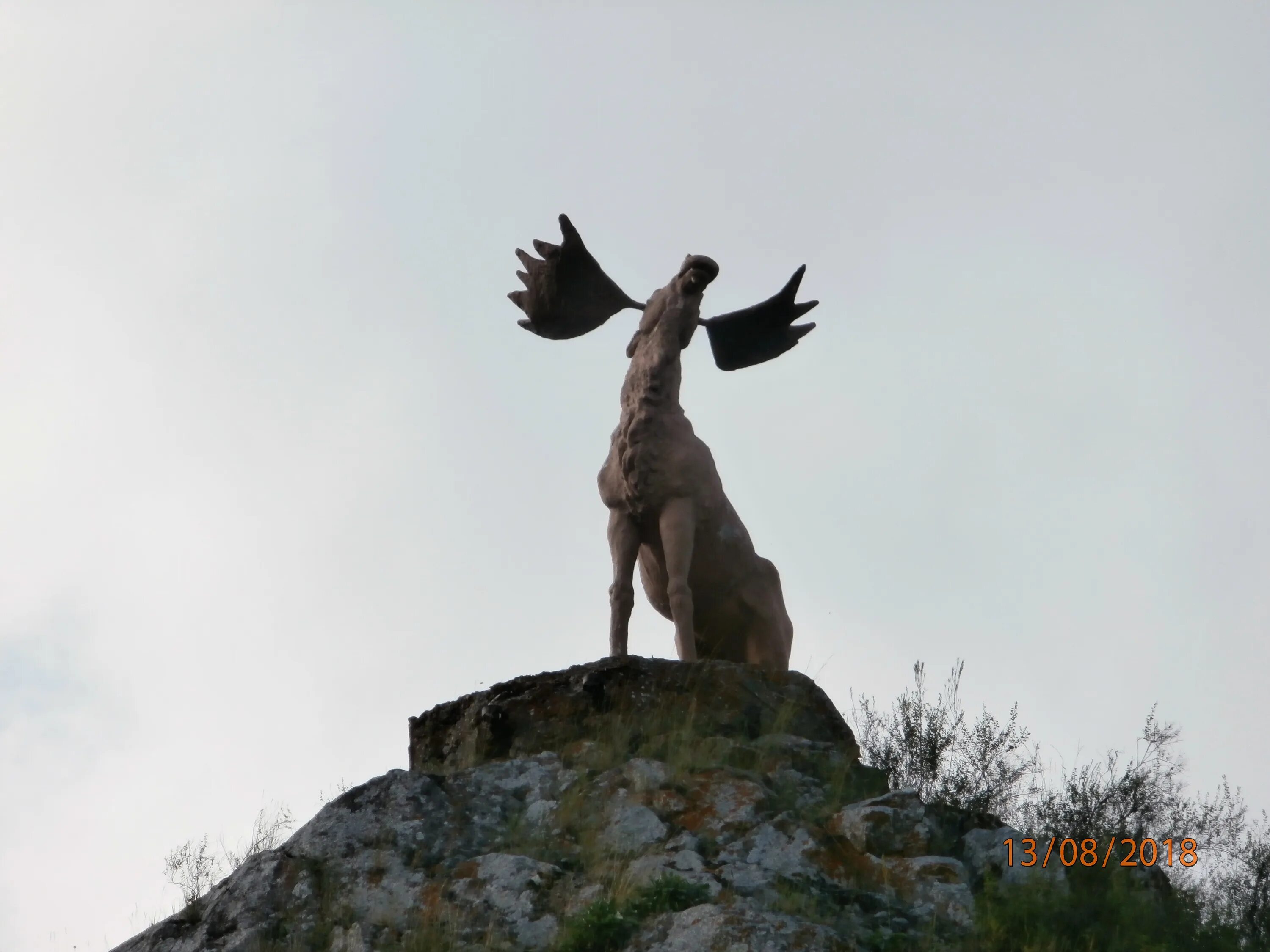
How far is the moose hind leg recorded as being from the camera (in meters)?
9.13

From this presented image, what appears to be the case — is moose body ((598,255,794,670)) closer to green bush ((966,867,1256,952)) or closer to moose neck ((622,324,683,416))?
moose neck ((622,324,683,416))

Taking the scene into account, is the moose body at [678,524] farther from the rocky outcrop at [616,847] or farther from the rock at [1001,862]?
the rock at [1001,862]

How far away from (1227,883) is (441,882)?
19.0ft

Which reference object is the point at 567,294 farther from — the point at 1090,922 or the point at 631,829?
the point at 1090,922

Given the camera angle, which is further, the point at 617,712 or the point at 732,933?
the point at 617,712

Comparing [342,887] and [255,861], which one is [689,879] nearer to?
[342,887]

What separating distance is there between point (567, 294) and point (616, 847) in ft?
13.5

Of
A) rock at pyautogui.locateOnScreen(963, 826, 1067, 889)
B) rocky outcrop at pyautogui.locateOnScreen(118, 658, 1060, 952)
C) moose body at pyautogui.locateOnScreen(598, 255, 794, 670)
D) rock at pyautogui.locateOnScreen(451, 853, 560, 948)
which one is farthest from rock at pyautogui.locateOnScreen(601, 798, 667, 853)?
moose body at pyautogui.locateOnScreen(598, 255, 794, 670)

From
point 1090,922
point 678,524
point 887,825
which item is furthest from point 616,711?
point 1090,922

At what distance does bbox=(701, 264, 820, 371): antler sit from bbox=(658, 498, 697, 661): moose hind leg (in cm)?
141

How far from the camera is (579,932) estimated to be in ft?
20.3

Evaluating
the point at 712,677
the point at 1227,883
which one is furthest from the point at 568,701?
the point at 1227,883

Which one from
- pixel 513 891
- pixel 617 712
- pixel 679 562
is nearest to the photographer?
pixel 513 891

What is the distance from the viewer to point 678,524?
9.19m
